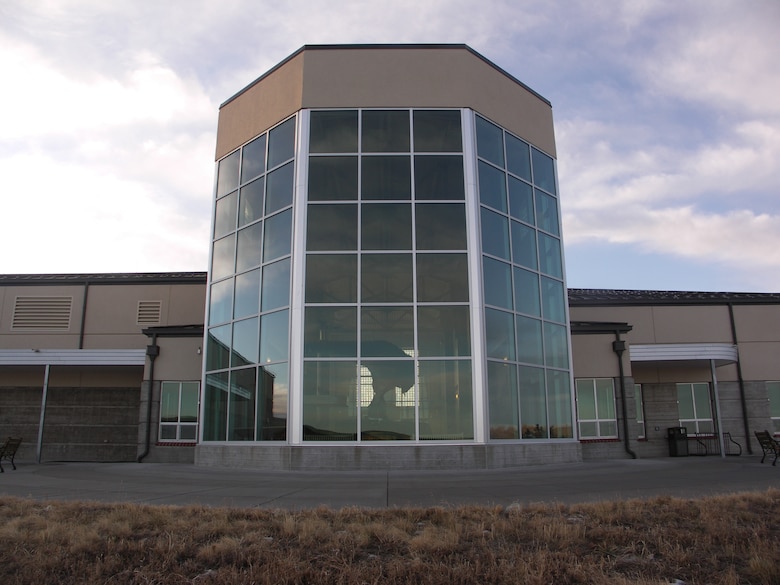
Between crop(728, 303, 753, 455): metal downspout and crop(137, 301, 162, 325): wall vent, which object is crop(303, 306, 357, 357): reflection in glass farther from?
crop(728, 303, 753, 455): metal downspout

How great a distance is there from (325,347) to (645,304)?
13.6 metres

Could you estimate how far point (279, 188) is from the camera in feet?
56.4

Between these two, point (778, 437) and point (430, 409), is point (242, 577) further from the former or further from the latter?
point (778, 437)

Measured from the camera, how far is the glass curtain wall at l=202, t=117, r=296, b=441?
15750mm

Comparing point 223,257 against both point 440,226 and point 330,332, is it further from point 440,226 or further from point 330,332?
point 440,226

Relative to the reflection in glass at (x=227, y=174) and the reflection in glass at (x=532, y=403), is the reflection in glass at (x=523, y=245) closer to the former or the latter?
the reflection in glass at (x=532, y=403)

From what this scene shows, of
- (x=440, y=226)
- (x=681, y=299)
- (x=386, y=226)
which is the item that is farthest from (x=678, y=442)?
(x=386, y=226)

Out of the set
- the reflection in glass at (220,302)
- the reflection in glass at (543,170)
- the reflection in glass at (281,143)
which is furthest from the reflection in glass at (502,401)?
the reflection in glass at (281,143)

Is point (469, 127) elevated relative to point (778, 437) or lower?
elevated

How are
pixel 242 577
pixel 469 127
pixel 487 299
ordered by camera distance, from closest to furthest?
pixel 242 577 → pixel 487 299 → pixel 469 127

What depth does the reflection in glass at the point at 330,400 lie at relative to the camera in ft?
48.3

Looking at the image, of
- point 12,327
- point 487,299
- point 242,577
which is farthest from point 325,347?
point 12,327

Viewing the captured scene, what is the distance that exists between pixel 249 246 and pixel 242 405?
175 inches

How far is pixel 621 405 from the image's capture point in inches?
805
